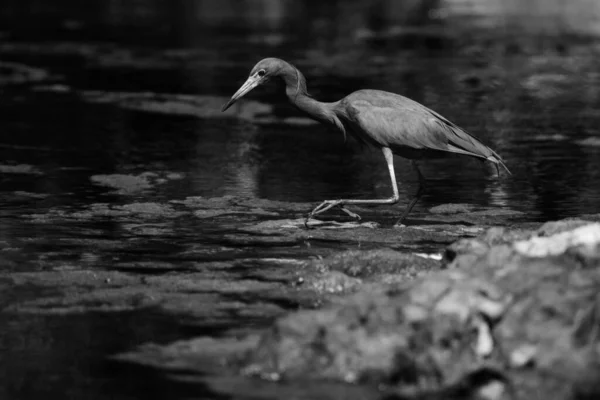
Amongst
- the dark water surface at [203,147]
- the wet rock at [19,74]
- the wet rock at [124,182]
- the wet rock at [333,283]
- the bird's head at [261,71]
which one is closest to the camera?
the dark water surface at [203,147]

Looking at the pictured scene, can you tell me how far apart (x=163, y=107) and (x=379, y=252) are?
9.33m

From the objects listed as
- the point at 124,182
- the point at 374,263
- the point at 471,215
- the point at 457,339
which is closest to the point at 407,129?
the point at 471,215

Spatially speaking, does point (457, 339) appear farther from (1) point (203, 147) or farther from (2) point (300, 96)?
(1) point (203, 147)

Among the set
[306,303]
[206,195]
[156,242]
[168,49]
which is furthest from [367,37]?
[306,303]

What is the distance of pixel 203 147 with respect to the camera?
13477mm

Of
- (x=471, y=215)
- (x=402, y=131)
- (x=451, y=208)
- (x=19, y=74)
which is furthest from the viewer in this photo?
A: (x=19, y=74)

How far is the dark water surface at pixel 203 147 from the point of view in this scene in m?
6.55

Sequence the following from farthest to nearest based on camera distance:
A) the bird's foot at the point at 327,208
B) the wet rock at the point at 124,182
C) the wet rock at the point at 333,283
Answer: the wet rock at the point at 124,182 < the bird's foot at the point at 327,208 < the wet rock at the point at 333,283

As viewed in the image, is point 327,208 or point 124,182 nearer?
point 327,208

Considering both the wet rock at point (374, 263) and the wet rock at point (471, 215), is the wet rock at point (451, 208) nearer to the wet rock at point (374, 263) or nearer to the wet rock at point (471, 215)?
the wet rock at point (471, 215)

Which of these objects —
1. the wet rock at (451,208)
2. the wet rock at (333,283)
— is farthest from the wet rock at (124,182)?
the wet rock at (333,283)

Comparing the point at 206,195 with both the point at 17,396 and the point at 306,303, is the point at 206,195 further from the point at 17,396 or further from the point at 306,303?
the point at 17,396

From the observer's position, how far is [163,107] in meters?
16.6

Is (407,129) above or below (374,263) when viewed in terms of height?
above
